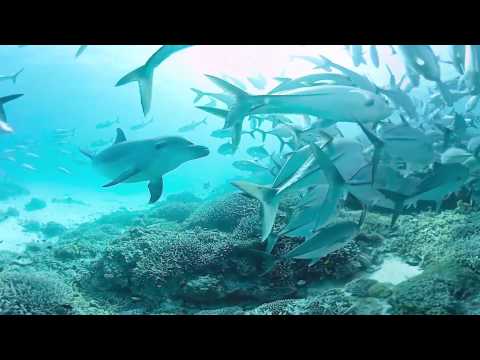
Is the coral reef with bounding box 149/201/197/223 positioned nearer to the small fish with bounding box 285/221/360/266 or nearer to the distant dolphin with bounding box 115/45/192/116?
the distant dolphin with bounding box 115/45/192/116

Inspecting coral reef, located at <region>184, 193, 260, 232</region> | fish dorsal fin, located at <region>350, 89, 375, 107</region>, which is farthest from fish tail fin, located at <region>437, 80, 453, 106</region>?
coral reef, located at <region>184, 193, 260, 232</region>

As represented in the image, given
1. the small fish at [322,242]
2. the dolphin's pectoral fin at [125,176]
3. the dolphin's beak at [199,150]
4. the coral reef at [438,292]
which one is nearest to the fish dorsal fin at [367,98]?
the small fish at [322,242]

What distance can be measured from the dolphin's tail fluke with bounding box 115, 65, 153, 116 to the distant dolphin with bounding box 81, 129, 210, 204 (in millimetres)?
517

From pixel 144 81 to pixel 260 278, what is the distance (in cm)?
340

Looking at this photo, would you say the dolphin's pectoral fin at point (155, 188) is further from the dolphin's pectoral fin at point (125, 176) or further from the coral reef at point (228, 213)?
the coral reef at point (228, 213)

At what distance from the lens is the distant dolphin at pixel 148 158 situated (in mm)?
4375

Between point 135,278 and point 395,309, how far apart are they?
4020mm

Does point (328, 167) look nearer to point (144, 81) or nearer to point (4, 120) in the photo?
point (144, 81)

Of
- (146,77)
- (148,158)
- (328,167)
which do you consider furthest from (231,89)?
(328,167)

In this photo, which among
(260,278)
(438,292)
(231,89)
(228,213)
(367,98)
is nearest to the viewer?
(438,292)

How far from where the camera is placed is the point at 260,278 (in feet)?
16.9

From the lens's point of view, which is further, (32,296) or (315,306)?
(32,296)

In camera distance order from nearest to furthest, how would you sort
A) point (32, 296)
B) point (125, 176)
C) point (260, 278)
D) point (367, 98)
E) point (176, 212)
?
point (367, 98), point (125, 176), point (32, 296), point (260, 278), point (176, 212)

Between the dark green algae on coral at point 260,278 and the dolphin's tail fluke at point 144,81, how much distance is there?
2.66 metres
